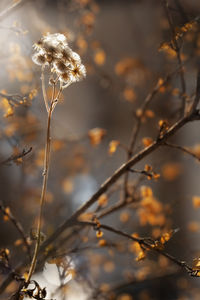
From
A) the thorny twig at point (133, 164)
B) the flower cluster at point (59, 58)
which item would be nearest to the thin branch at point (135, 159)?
the thorny twig at point (133, 164)

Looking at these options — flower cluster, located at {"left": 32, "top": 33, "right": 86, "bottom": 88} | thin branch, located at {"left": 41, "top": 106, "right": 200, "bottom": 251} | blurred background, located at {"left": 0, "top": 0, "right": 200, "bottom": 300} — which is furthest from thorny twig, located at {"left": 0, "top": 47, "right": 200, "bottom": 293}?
flower cluster, located at {"left": 32, "top": 33, "right": 86, "bottom": 88}

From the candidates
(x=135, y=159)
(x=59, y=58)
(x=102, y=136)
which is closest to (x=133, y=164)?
(x=135, y=159)

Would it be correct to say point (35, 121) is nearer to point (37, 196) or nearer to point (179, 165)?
point (37, 196)

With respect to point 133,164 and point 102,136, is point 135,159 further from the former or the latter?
point 102,136

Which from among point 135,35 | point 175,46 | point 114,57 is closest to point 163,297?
point 175,46

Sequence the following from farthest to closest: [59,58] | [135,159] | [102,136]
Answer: [102,136]
[135,159]
[59,58]

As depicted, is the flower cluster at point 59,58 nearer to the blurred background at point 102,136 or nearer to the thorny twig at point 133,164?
the blurred background at point 102,136

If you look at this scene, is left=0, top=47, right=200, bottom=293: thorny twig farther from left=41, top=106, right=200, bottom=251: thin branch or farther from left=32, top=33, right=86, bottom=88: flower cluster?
left=32, top=33, right=86, bottom=88: flower cluster

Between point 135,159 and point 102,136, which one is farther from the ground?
point 102,136
